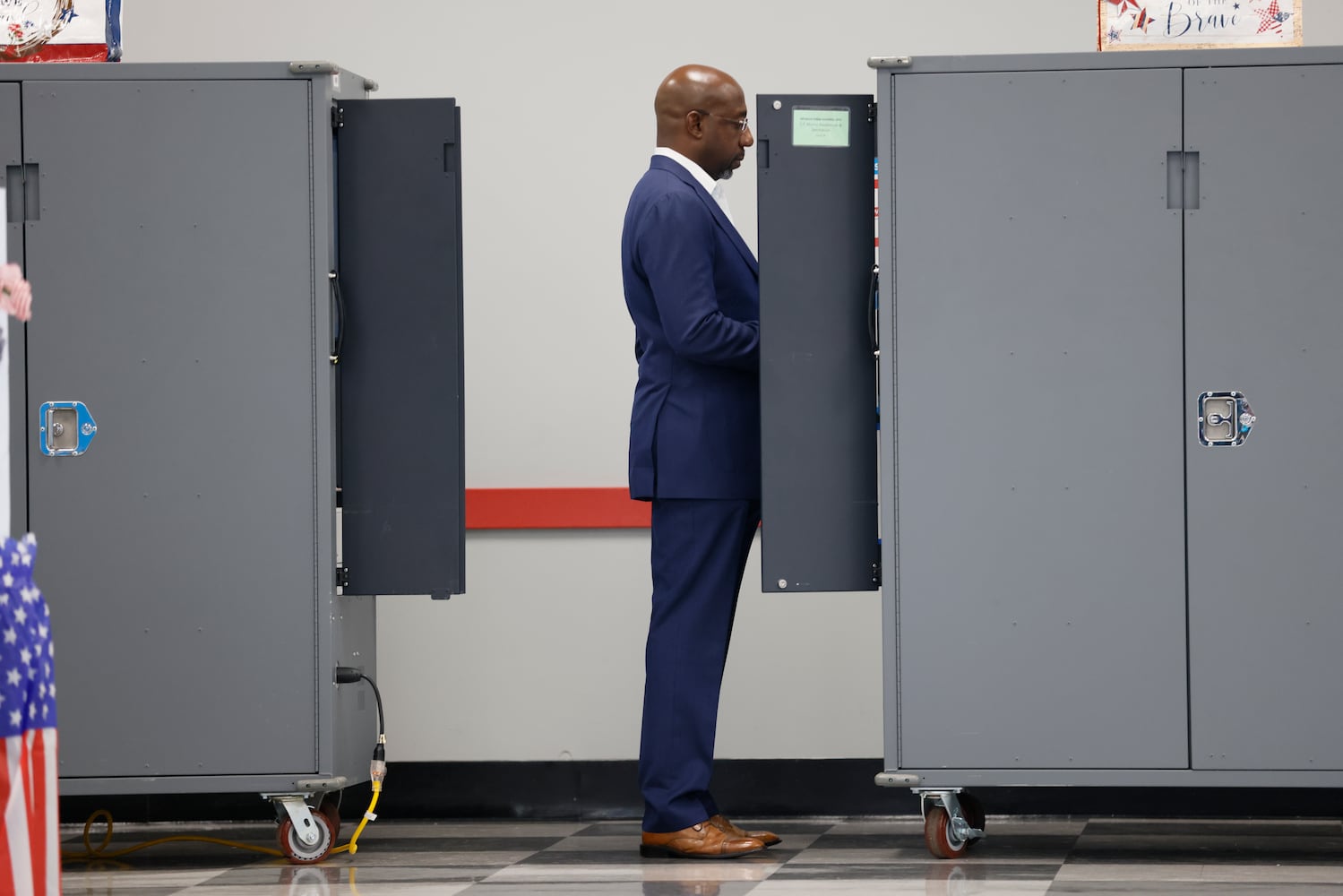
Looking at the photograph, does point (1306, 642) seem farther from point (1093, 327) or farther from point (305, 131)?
point (305, 131)

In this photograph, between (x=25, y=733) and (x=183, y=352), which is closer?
(x=25, y=733)

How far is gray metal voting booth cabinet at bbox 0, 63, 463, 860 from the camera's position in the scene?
3.13 meters

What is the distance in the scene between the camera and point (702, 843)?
3.08 metres

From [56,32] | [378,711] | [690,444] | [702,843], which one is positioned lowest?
[702,843]

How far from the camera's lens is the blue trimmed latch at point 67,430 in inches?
124

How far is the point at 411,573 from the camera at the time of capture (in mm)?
3225

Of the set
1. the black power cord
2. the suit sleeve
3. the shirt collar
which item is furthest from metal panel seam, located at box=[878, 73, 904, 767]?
the black power cord

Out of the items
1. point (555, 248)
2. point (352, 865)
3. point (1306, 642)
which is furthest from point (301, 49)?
point (1306, 642)

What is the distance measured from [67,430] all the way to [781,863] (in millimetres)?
1724

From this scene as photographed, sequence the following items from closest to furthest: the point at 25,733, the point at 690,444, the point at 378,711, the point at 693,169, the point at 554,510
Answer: the point at 25,733 < the point at 690,444 < the point at 693,169 < the point at 378,711 < the point at 554,510

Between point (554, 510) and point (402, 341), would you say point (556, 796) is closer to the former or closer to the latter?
point (554, 510)

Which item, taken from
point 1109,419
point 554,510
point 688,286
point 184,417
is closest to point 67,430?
point 184,417

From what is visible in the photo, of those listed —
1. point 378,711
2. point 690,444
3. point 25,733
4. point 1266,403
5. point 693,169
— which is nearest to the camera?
point 25,733

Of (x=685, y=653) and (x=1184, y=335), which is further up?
(x=1184, y=335)
